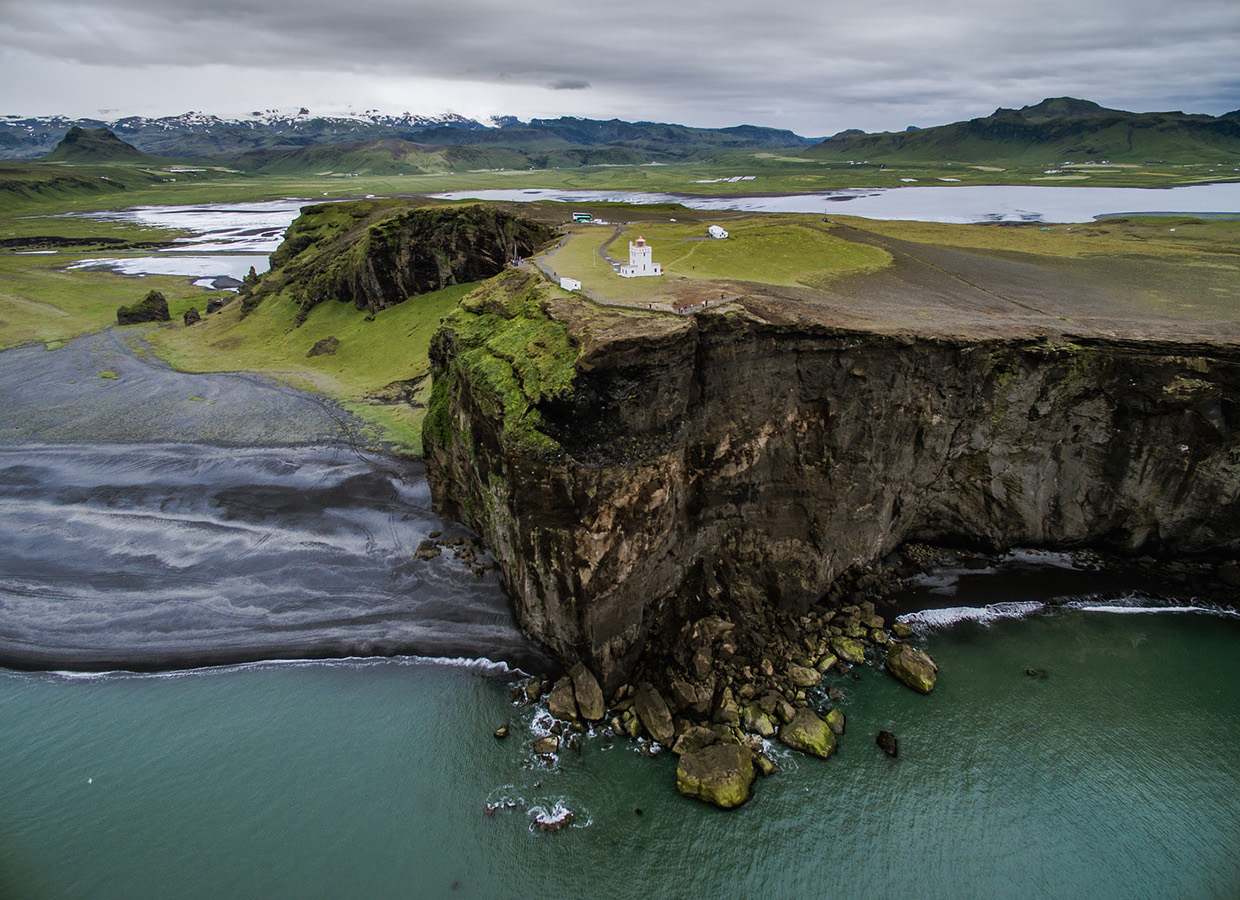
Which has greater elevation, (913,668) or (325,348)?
(325,348)

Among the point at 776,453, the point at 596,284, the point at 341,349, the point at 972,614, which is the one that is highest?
the point at 596,284

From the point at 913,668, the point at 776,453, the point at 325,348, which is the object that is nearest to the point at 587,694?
the point at 776,453

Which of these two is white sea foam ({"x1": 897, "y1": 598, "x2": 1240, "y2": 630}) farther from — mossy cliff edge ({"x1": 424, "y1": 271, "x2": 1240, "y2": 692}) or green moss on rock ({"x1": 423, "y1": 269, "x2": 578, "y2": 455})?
green moss on rock ({"x1": 423, "y1": 269, "x2": 578, "y2": 455})

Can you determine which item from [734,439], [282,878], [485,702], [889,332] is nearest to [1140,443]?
[889,332]

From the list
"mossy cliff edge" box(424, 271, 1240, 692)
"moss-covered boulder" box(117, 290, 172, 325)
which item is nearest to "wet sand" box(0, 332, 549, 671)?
"mossy cliff edge" box(424, 271, 1240, 692)

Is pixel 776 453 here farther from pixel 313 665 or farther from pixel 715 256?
pixel 313 665

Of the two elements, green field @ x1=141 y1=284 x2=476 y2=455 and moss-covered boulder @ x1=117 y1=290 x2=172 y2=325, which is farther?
moss-covered boulder @ x1=117 y1=290 x2=172 y2=325

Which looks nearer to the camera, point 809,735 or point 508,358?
point 809,735

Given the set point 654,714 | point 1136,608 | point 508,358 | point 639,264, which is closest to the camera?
point 654,714
